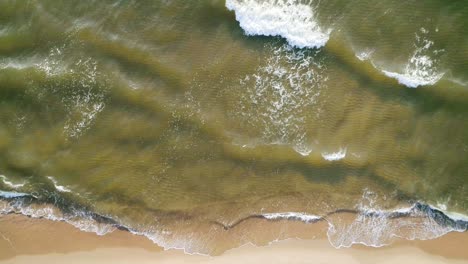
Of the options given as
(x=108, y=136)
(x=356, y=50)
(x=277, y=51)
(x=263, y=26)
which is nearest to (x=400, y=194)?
(x=356, y=50)

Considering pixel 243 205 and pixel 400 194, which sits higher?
pixel 400 194

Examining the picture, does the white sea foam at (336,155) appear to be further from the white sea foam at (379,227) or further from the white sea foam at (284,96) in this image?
the white sea foam at (379,227)

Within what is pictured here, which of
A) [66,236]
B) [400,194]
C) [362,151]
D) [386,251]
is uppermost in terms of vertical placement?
[362,151]

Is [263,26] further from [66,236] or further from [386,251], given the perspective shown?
[66,236]

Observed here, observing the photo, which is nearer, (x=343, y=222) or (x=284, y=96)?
(x=284, y=96)

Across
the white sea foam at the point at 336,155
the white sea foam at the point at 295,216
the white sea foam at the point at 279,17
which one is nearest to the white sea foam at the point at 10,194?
the white sea foam at the point at 295,216

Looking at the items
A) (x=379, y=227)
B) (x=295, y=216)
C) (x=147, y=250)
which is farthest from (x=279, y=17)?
(x=147, y=250)

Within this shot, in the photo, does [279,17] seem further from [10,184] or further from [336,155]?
[10,184]

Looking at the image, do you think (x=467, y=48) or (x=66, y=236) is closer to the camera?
(x=467, y=48)
